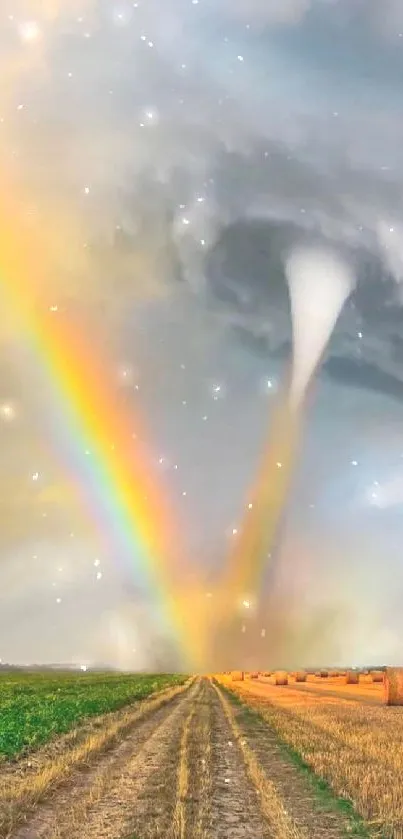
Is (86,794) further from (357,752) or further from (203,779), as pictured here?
(357,752)

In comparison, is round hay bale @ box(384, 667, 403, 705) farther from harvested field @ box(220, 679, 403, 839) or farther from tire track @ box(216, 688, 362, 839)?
tire track @ box(216, 688, 362, 839)

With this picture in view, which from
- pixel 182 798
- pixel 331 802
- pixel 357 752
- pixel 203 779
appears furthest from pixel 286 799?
pixel 357 752

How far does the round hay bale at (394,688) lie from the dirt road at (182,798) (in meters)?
20.1

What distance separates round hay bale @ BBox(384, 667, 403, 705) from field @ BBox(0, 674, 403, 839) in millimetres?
12181

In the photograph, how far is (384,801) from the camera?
12.4 meters

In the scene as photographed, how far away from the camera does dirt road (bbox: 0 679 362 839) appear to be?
35.6ft

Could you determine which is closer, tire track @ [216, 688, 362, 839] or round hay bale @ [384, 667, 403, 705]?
tire track @ [216, 688, 362, 839]

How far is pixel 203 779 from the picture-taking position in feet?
49.0

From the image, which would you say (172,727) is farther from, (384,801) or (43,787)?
(384,801)

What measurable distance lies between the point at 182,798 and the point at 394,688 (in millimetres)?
29634

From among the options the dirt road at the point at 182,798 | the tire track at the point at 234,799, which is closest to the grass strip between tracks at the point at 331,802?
the dirt road at the point at 182,798

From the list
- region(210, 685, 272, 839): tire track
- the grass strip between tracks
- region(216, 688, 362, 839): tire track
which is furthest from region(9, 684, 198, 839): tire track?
the grass strip between tracks

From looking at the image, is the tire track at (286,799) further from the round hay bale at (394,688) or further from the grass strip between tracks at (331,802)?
the round hay bale at (394,688)

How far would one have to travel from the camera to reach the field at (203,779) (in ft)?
36.4
